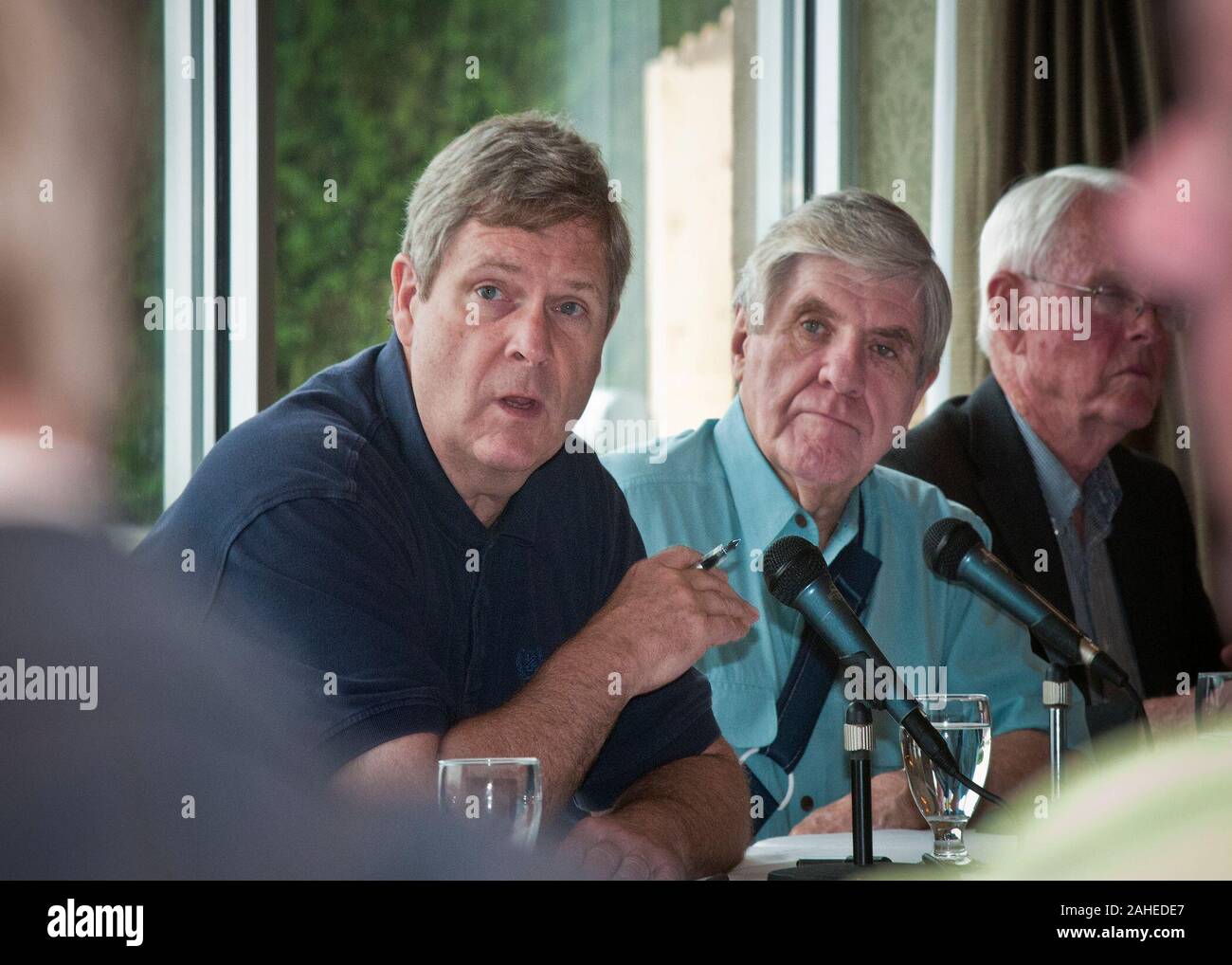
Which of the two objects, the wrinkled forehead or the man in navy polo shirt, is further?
the wrinkled forehead

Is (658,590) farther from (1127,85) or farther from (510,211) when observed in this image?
(1127,85)

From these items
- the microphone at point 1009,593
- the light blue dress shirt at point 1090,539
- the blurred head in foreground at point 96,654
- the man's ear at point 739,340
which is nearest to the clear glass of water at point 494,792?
the blurred head in foreground at point 96,654

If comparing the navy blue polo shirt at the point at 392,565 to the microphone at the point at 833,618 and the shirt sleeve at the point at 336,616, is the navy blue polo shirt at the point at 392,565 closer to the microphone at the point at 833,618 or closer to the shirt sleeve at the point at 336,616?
the shirt sleeve at the point at 336,616

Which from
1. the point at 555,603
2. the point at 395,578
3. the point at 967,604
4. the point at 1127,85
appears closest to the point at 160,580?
the point at 395,578

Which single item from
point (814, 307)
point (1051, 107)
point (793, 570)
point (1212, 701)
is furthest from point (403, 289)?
point (1212, 701)

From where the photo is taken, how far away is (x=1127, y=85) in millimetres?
2125

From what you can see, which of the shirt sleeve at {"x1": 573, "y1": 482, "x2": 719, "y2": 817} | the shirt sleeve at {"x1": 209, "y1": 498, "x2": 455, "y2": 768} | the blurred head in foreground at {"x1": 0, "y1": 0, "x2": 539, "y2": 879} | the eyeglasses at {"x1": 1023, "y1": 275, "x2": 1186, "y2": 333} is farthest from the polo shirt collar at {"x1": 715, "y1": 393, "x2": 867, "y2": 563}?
the blurred head in foreground at {"x1": 0, "y1": 0, "x2": 539, "y2": 879}

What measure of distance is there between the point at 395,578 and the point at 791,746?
0.66 metres

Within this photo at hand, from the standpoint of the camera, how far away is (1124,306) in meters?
2.17

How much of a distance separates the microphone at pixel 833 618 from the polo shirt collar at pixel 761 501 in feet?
1.77

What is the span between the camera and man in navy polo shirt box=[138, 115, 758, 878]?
1.58 metres

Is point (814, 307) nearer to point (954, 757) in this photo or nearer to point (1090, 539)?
point (1090, 539)

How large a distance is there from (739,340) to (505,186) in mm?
486

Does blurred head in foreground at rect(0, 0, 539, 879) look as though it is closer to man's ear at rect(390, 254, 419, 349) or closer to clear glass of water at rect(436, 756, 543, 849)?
clear glass of water at rect(436, 756, 543, 849)
